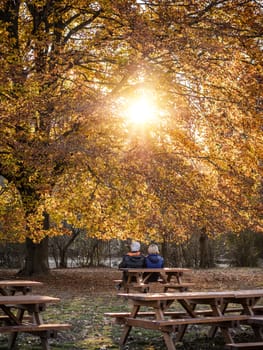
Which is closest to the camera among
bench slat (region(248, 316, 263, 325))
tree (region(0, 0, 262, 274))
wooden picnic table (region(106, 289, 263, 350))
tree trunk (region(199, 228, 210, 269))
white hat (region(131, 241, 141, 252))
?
wooden picnic table (region(106, 289, 263, 350))

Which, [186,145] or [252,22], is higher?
[252,22]

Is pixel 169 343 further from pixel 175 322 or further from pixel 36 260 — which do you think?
pixel 36 260

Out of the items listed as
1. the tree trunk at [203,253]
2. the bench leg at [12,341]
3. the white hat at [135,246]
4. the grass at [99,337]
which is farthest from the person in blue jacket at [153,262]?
the tree trunk at [203,253]

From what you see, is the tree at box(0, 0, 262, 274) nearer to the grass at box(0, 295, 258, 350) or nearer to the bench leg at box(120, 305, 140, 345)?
the grass at box(0, 295, 258, 350)

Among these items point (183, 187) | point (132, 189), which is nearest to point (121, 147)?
point (132, 189)

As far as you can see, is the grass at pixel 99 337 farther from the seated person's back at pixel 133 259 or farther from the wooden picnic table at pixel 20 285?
the seated person's back at pixel 133 259

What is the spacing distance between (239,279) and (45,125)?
11.1 meters

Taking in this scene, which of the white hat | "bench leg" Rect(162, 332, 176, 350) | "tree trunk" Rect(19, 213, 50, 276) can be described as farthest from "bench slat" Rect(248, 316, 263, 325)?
"tree trunk" Rect(19, 213, 50, 276)

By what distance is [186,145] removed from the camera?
1622cm

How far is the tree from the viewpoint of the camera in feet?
43.2

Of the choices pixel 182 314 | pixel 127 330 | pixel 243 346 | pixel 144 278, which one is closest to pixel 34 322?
pixel 127 330

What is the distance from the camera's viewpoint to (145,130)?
53.2 ft

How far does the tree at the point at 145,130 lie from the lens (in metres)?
13.2

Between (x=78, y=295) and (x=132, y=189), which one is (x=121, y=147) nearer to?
(x=132, y=189)
